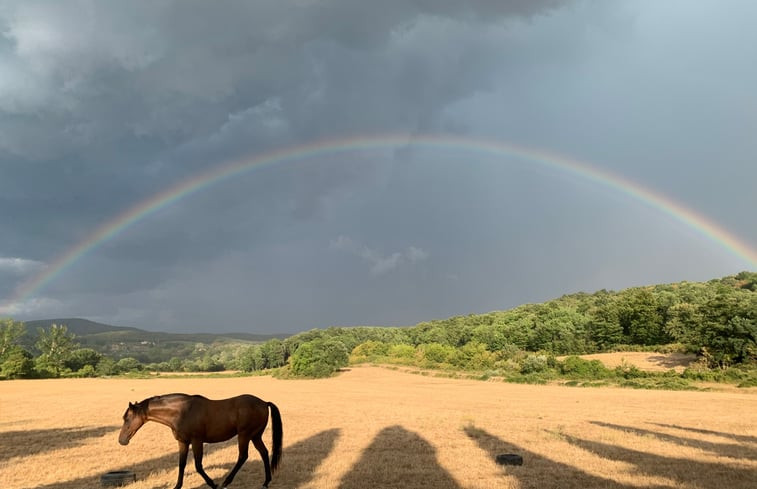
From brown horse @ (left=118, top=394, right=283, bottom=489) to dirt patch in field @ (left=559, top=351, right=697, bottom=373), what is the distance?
7028 centimetres

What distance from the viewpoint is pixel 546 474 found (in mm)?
13344

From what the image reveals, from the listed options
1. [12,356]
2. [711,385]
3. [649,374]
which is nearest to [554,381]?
[649,374]

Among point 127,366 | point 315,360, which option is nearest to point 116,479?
point 315,360

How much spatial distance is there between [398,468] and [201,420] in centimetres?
648

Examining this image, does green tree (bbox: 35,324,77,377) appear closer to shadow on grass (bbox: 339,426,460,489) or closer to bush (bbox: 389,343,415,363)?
bush (bbox: 389,343,415,363)

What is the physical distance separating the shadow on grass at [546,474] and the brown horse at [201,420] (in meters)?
7.36

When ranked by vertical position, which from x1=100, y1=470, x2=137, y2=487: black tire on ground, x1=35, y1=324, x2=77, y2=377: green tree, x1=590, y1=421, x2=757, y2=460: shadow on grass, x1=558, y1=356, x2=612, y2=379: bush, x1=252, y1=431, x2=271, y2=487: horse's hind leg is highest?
x1=35, y1=324, x2=77, y2=377: green tree

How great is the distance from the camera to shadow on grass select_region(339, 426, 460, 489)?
12461 millimetres

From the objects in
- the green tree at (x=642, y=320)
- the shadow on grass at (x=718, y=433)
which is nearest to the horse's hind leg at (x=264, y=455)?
the shadow on grass at (x=718, y=433)

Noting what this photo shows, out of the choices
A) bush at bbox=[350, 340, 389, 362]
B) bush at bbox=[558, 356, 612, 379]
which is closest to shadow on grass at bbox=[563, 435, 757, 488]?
bush at bbox=[558, 356, 612, 379]

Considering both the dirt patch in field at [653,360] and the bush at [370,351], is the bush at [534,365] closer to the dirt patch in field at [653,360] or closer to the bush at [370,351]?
the dirt patch in field at [653,360]

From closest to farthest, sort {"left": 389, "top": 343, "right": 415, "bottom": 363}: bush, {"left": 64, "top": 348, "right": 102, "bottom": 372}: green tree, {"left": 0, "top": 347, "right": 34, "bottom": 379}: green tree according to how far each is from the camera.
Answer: {"left": 0, "top": 347, "right": 34, "bottom": 379}: green tree
{"left": 389, "top": 343, "right": 415, "bottom": 363}: bush
{"left": 64, "top": 348, "right": 102, "bottom": 372}: green tree

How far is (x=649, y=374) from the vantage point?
190 feet

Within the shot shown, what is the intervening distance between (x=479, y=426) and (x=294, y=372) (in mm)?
62649
